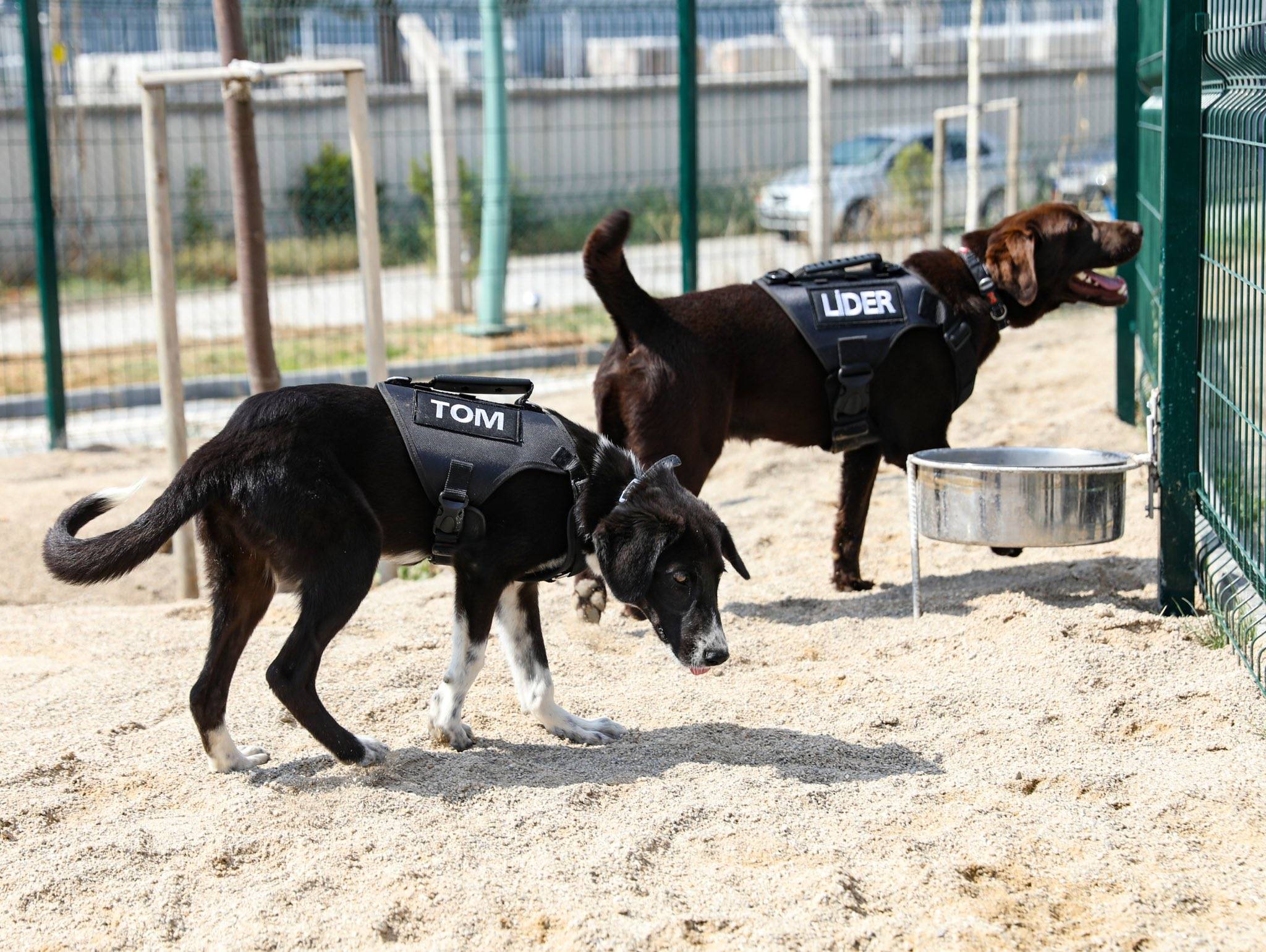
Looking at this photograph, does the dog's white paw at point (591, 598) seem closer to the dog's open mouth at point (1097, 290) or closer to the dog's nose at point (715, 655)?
the dog's nose at point (715, 655)

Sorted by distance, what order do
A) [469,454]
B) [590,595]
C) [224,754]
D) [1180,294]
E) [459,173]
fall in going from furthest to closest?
[459,173] → [590,595] → [1180,294] → [469,454] → [224,754]

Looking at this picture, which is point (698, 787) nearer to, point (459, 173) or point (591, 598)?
point (591, 598)

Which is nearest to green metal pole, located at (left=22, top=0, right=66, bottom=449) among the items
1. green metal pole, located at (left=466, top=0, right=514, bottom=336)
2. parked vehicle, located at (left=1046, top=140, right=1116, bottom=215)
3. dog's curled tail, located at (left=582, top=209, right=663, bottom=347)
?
green metal pole, located at (left=466, top=0, right=514, bottom=336)

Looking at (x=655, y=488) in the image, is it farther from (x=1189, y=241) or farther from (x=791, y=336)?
(x=1189, y=241)

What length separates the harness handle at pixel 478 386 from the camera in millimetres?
4168

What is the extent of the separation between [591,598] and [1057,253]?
2.45 m

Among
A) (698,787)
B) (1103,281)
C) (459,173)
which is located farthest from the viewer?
(459,173)

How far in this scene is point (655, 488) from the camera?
393cm

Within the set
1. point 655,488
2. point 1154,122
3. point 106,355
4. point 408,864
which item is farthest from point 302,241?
point 408,864

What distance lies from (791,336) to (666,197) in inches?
378

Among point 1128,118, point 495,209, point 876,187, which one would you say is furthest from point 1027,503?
point 876,187

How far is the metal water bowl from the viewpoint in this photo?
466 centimetres

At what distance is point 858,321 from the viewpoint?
538 centimetres

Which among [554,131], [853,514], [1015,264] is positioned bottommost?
[853,514]
